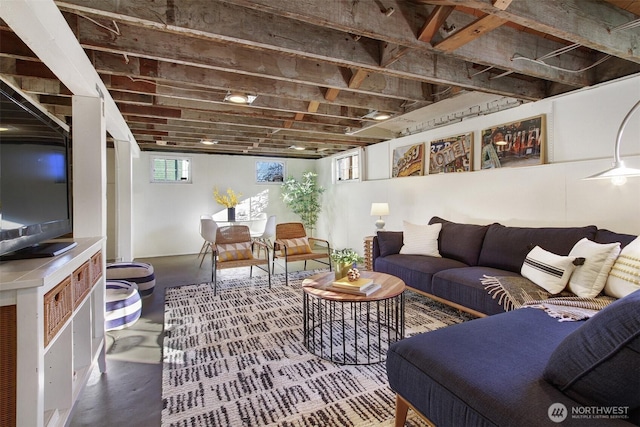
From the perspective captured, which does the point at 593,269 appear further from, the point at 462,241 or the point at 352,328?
the point at 352,328

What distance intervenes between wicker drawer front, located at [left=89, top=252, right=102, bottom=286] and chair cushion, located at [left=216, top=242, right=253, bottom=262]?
1.92 meters

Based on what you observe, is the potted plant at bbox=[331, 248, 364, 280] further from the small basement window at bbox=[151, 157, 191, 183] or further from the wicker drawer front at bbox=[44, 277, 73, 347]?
the small basement window at bbox=[151, 157, 191, 183]

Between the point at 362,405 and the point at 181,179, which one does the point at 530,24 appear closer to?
the point at 362,405

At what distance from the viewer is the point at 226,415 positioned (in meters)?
1.71

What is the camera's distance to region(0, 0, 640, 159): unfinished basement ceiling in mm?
1767

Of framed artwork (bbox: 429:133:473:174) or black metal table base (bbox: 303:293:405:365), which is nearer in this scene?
black metal table base (bbox: 303:293:405:365)

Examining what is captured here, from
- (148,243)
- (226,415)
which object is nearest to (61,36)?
(226,415)

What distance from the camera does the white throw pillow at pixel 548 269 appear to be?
230cm

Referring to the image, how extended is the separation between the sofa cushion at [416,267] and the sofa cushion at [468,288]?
0.36ft

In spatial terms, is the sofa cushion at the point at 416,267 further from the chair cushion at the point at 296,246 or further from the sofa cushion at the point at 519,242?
the chair cushion at the point at 296,246

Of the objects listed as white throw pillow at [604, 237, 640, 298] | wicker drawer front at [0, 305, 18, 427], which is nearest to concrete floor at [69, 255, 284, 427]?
wicker drawer front at [0, 305, 18, 427]

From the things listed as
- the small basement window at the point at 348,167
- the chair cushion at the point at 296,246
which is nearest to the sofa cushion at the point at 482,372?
the chair cushion at the point at 296,246

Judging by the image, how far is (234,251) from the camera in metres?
4.17

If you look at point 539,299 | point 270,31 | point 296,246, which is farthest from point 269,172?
point 539,299
